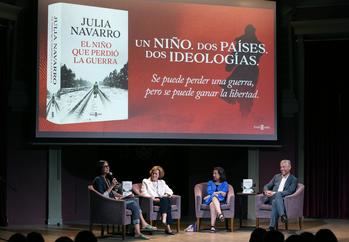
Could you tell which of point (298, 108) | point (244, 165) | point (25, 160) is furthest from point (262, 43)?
point (25, 160)

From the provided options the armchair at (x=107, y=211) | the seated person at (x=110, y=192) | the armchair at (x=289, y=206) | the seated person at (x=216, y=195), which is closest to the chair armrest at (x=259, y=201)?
the armchair at (x=289, y=206)

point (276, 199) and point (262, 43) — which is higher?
point (262, 43)

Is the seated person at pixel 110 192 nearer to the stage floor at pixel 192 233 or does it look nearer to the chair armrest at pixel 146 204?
the stage floor at pixel 192 233

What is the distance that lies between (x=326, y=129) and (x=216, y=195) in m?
2.53

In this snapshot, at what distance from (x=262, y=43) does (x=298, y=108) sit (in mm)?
1206

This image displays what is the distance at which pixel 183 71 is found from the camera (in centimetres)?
911

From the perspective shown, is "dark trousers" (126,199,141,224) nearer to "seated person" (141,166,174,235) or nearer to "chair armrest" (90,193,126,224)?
"chair armrest" (90,193,126,224)

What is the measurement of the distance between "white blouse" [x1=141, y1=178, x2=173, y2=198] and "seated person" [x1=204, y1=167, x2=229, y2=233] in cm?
55

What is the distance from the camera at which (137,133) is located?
881 cm

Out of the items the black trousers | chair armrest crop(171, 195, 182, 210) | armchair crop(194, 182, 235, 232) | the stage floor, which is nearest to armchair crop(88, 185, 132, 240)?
the stage floor

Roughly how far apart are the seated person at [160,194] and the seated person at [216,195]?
55 cm

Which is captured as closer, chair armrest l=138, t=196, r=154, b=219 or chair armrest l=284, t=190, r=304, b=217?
chair armrest l=138, t=196, r=154, b=219

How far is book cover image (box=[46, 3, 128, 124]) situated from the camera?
28.0 ft

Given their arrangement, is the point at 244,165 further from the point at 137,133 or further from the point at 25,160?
the point at 25,160
